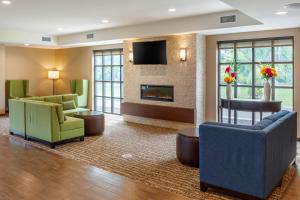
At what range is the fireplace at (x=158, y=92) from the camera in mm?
8250

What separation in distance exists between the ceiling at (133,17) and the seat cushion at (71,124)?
2.46 metres

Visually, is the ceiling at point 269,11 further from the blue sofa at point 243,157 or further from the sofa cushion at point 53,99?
the sofa cushion at point 53,99

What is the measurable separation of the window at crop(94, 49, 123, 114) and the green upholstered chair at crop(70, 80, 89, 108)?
35 centimetres

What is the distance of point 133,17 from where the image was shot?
7297 millimetres

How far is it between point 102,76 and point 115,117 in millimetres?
1825

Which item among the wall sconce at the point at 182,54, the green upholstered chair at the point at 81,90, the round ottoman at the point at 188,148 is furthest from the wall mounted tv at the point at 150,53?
the round ottoman at the point at 188,148

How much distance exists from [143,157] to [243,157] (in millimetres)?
2404

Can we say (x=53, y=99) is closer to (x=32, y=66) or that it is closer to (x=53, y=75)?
(x=53, y=75)

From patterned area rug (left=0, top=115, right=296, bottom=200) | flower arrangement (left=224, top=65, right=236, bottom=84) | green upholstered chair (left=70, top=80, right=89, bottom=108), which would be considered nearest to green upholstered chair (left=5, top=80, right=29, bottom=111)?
green upholstered chair (left=70, top=80, right=89, bottom=108)

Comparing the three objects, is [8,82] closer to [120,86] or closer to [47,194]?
[120,86]

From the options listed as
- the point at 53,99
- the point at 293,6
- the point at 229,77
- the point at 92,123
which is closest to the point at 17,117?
the point at 53,99

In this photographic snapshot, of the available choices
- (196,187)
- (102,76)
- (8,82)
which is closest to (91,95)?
(102,76)

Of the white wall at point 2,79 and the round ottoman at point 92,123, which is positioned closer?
the round ottoman at point 92,123

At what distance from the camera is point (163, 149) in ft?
19.7
